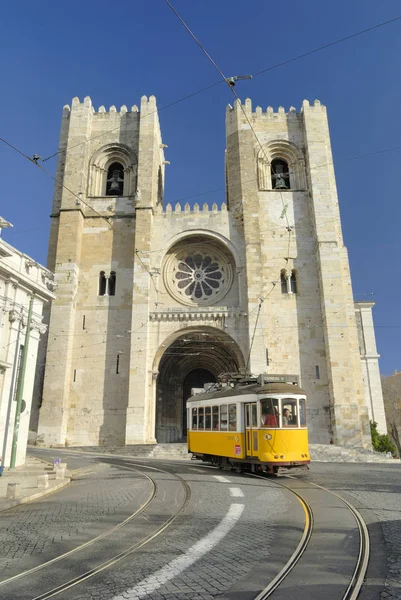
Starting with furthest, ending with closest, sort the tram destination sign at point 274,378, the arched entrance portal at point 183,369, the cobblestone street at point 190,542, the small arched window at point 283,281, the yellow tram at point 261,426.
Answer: the arched entrance portal at point 183,369 → the small arched window at point 283,281 → the tram destination sign at point 274,378 → the yellow tram at point 261,426 → the cobblestone street at point 190,542

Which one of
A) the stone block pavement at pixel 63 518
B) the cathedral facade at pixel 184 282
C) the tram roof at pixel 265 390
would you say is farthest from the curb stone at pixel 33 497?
the cathedral facade at pixel 184 282

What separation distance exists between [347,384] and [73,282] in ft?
48.6

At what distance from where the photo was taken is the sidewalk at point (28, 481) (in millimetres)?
7980

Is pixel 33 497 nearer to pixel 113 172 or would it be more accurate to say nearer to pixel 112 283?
pixel 112 283

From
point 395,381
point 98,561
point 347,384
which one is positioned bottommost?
point 98,561

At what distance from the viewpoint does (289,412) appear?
34.8ft

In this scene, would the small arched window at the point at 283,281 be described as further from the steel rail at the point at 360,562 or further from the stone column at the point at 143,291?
the steel rail at the point at 360,562

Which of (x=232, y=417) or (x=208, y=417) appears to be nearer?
(x=232, y=417)

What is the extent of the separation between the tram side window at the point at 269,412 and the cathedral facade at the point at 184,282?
9.91 meters

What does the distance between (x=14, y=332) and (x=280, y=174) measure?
60.0 ft

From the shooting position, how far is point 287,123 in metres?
26.8

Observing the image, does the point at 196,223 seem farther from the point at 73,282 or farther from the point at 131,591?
the point at 131,591

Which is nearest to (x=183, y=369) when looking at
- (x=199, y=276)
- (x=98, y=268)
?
(x=199, y=276)

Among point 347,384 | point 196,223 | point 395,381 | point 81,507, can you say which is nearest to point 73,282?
point 196,223
